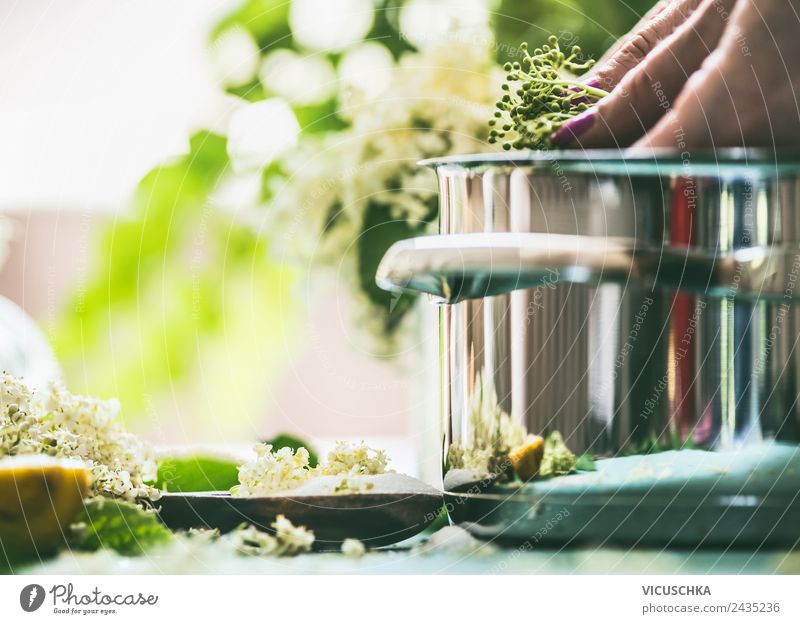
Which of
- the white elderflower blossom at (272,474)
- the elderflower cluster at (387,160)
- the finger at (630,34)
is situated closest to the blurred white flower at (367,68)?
the elderflower cluster at (387,160)

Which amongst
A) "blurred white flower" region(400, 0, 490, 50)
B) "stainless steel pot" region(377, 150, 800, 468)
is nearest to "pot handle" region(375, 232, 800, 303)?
"stainless steel pot" region(377, 150, 800, 468)

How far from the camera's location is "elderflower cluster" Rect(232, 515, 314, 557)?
38 cm

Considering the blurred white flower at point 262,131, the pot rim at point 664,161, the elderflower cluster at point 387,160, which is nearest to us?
the pot rim at point 664,161

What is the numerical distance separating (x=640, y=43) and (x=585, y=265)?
15cm

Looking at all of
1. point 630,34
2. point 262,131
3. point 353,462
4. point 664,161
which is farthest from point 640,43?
point 262,131

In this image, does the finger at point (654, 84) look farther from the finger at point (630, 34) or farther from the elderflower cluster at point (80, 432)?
the elderflower cluster at point (80, 432)

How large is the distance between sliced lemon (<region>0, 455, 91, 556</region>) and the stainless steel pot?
16cm

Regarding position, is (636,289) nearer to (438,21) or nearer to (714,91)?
(714,91)

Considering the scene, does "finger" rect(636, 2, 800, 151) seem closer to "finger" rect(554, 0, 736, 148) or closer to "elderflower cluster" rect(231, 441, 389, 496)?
"finger" rect(554, 0, 736, 148)

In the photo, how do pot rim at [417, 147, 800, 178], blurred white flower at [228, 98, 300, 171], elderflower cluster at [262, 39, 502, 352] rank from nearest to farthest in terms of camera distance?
pot rim at [417, 147, 800, 178] → elderflower cluster at [262, 39, 502, 352] → blurred white flower at [228, 98, 300, 171]

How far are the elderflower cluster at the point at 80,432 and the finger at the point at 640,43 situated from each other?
0.28 m

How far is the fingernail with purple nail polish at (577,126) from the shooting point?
38 cm

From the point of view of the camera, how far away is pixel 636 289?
343 mm
